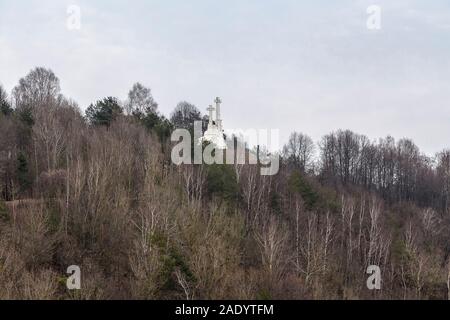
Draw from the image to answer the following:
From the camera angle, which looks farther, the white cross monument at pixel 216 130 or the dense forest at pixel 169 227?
the white cross monument at pixel 216 130

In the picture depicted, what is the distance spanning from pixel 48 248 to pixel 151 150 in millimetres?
14322

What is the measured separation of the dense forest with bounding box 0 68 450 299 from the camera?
25.8 metres

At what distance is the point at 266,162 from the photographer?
51.3 m

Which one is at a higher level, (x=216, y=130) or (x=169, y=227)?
(x=216, y=130)

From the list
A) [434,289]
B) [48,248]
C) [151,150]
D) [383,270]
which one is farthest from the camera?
[151,150]

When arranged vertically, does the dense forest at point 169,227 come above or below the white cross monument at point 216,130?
below

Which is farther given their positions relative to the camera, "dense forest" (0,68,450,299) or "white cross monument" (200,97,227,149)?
"white cross monument" (200,97,227,149)

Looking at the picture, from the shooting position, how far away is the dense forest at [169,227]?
1014 inches

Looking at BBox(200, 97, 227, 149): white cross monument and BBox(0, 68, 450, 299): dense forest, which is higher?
BBox(200, 97, 227, 149): white cross monument

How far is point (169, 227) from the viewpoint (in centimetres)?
2934

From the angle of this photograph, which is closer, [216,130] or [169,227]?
[169,227]
